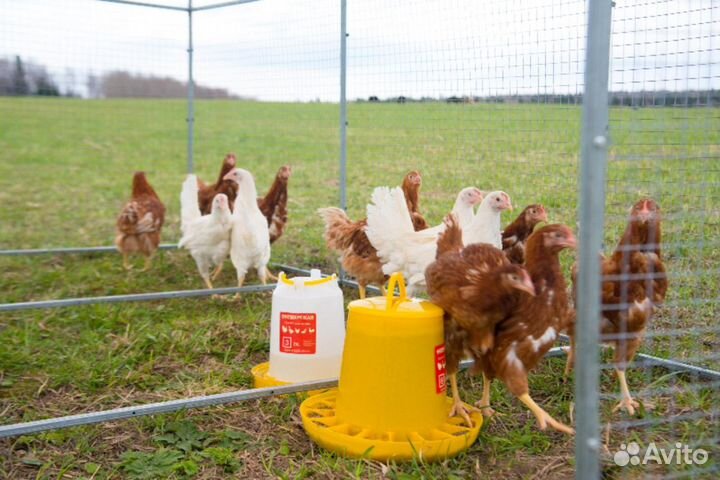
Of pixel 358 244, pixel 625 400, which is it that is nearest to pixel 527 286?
pixel 625 400

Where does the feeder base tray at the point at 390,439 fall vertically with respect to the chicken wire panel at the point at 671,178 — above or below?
below

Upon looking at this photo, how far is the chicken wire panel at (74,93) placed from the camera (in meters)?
5.64

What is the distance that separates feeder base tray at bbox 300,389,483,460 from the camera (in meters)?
2.48

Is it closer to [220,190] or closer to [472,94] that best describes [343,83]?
[472,94]

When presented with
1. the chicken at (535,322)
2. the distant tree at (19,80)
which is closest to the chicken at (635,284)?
the chicken at (535,322)

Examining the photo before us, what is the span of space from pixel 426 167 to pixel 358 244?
763 millimetres

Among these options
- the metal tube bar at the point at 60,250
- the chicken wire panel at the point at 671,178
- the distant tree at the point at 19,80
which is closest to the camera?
the chicken wire panel at the point at 671,178

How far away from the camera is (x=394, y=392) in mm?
2529

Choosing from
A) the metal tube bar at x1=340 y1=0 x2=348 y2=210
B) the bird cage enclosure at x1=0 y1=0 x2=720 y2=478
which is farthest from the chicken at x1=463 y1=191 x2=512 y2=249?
the metal tube bar at x1=340 y1=0 x2=348 y2=210

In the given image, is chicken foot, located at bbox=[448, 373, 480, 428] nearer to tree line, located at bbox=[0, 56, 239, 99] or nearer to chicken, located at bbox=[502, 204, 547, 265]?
chicken, located at bbox=[502, 204, 547, 265]

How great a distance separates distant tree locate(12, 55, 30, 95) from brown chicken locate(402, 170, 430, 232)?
3.60 metres

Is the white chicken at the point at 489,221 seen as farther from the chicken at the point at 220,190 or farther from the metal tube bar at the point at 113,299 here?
the chicken at the point at 220,190

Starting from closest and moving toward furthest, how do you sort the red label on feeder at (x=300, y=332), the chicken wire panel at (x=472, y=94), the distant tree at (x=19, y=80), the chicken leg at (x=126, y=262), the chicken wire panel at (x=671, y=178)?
the chicken wire panel at (x=671, y=178)
the red label on feeder at (x=300, y=332)
the chicken wire panel at (x=472, y=94)
the chicken leg at (x=126, y=262)
the distant tree at (x=19, y=80)

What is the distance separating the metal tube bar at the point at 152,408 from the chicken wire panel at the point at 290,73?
99.3 inches
